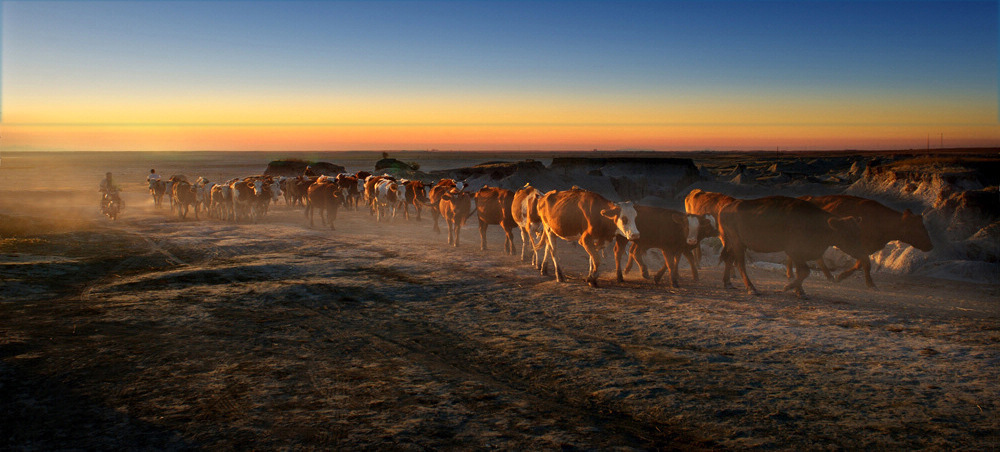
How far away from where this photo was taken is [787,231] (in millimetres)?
10992

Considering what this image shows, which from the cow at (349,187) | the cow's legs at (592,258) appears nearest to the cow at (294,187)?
the cow at (349,187)

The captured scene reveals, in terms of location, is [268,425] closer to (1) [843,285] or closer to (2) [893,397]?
(2) [893,397]

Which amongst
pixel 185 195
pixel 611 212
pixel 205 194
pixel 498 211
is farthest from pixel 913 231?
pixel 205 194

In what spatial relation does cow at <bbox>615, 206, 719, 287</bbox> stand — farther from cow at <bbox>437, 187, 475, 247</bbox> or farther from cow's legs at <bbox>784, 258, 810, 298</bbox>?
cow at <bbox>437, 187, 475, 247</bbox>

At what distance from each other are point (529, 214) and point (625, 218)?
3129 millimetres

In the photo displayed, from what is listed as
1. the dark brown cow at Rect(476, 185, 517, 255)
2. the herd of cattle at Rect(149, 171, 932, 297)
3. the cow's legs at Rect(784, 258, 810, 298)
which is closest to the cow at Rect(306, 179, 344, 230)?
the dark brown cow at Rect(476, 185, 517, 255)

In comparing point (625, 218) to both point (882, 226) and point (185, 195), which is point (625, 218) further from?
point (185, 195)

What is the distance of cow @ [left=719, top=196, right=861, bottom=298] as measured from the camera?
10930mm

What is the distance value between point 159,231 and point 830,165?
71.8 m

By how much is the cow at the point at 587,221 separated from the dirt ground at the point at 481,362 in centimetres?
68

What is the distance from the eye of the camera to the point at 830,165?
7238cm

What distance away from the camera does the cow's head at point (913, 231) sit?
12523mm

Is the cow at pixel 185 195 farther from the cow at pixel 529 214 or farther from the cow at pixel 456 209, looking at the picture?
the cow at pixel 529 214

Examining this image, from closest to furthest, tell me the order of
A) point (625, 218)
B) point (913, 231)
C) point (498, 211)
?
point (625, 218) → point (913, 231) → point (498, 211)
